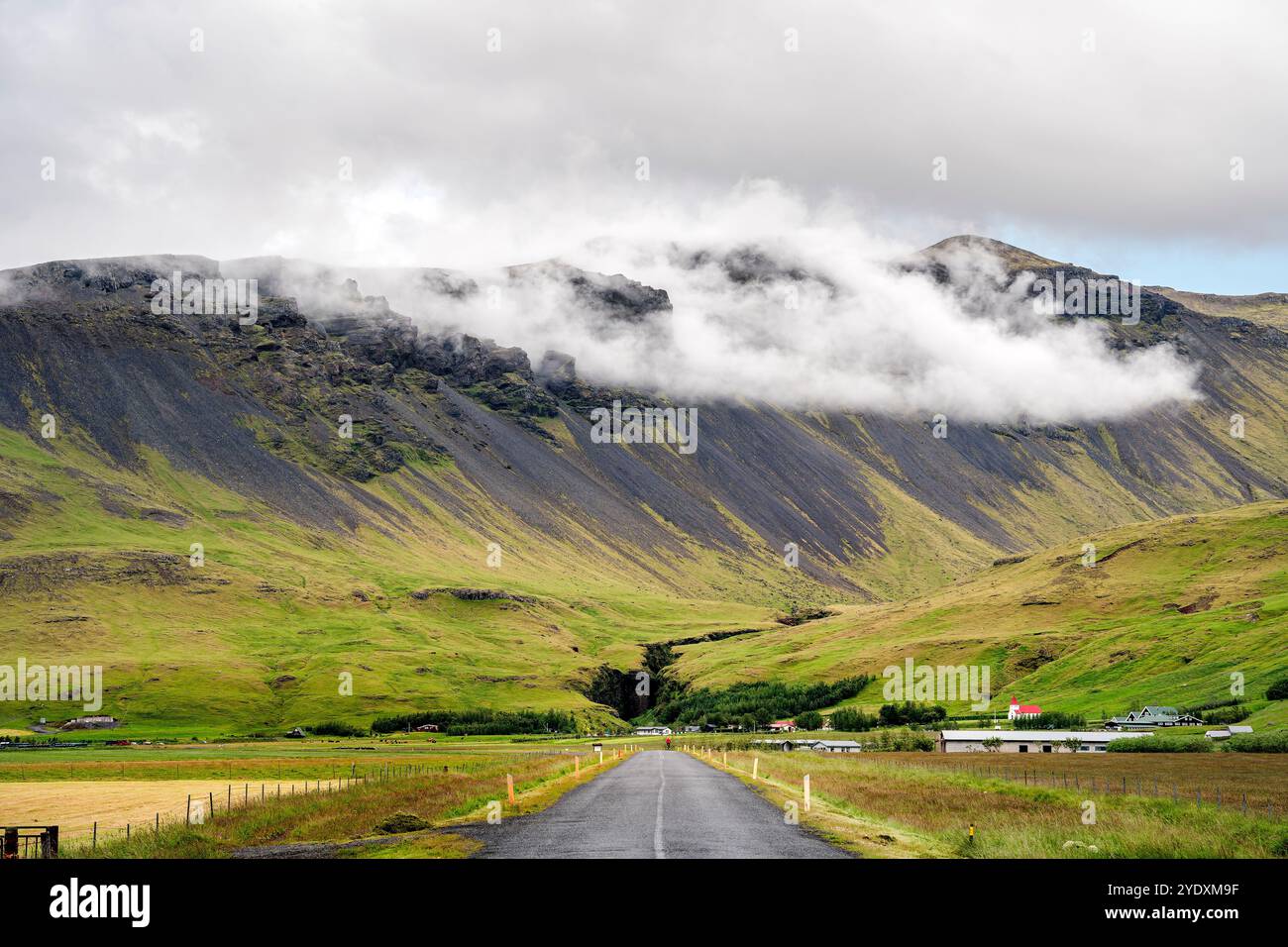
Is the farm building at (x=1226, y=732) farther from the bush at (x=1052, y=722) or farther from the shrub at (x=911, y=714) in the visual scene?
the shrub at (x=911, y=714)

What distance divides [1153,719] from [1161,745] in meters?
24.6

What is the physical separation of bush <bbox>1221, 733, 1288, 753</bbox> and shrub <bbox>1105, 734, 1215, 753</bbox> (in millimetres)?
1862

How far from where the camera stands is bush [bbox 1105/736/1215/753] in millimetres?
108650

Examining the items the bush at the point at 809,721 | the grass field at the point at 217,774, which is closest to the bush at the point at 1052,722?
the bush at the point at 809,721

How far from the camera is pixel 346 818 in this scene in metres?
43.7

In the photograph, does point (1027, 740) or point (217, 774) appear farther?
point (1027, 740)

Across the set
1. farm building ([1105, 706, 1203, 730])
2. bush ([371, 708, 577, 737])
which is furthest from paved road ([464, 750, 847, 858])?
bush ([371, 708, 577, 737])

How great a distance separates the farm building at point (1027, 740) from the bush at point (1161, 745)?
13.9ft

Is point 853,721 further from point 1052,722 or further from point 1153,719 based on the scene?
point 1153,719

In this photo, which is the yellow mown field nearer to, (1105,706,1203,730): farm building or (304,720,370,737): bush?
(304,720,370,737): bush

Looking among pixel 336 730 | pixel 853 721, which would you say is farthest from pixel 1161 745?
pixel 336 730
